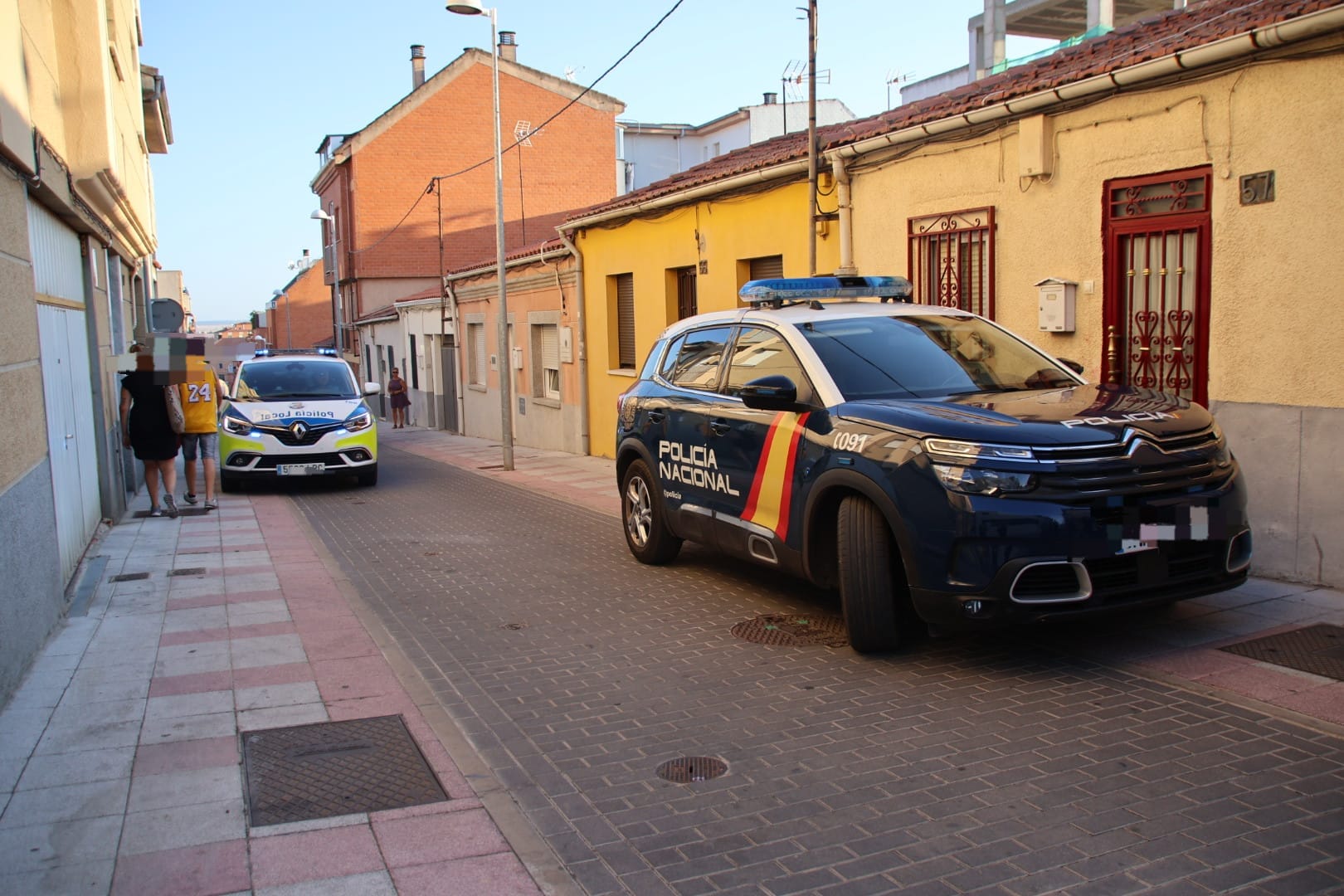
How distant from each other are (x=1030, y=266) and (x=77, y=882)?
760 centimetres

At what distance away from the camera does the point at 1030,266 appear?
872cm

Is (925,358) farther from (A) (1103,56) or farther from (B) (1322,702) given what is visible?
(A) (1103,56)

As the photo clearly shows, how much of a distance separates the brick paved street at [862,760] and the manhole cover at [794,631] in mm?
125

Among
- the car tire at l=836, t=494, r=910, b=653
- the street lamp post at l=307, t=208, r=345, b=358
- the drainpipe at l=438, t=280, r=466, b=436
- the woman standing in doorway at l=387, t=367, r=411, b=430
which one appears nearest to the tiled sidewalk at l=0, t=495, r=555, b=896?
the car tire at l=836, t=494, r=910, b=653

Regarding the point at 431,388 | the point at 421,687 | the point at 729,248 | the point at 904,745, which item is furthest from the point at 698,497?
the point at 431,388

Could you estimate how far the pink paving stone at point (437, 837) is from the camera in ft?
12.1

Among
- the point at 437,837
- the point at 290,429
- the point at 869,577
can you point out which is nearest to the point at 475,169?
the point at 290,429

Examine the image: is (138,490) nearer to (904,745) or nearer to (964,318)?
(964,318)

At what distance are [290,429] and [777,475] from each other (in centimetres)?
951

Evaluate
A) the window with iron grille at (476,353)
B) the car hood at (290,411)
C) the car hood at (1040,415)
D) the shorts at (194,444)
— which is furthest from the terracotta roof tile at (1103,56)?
the window with iron grille at (476,353)

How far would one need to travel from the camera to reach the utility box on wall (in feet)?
27.1

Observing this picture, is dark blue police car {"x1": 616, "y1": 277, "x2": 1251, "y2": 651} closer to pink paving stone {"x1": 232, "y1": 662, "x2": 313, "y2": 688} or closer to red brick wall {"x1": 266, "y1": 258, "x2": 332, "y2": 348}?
pink paving stone {"x1": 232, "y1": 662, "x2": 313, "y2": 688}

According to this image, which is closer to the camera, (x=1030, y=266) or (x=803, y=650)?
(x=803, y=650)

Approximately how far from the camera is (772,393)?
20.1ft
